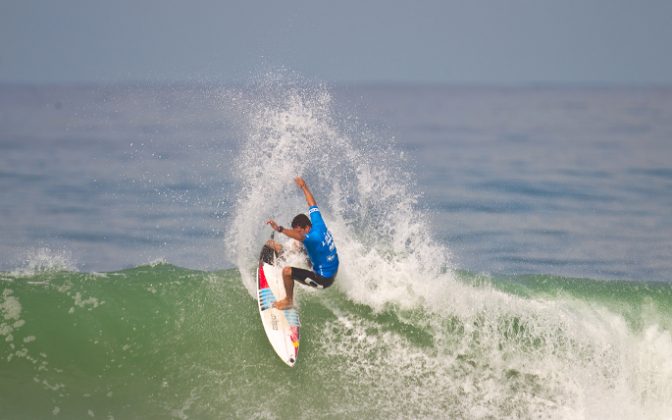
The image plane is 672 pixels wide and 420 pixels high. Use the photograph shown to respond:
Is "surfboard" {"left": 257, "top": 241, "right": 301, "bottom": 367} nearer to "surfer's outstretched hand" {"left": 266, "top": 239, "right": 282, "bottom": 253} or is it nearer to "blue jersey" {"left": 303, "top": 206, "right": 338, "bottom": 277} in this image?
"surfer's outstretched hand" {"left": 266, "top": 239, "right": 282, "bottom": 253}

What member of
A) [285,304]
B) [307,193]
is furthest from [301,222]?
[285,304]

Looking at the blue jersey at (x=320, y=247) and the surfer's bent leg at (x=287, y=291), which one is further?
the surfer's bent leg at (x=287, y=291)

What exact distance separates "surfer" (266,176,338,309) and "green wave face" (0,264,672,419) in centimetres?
62

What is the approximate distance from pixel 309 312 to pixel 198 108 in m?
31.6

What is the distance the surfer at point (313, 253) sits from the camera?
9.44 metres

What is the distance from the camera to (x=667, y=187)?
74.7ft

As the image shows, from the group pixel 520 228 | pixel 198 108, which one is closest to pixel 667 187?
pixel 520 228

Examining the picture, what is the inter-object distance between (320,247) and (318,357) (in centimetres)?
124

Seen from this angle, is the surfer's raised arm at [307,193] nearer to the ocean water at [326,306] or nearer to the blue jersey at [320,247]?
the blue jersey at [320,247]

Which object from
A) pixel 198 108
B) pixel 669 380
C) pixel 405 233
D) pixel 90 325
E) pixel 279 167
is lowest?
pixel 669 380

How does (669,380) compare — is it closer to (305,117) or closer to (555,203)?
(305,117)

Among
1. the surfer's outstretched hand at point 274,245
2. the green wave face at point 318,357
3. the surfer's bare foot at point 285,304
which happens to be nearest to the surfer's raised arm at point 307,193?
the surfer's outstretched hand at point 274,245

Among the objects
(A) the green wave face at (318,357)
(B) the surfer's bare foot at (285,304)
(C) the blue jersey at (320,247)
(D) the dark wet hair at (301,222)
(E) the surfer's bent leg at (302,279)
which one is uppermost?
(D) the dark wet hair at (301,222)

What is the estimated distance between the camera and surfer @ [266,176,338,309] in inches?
372
